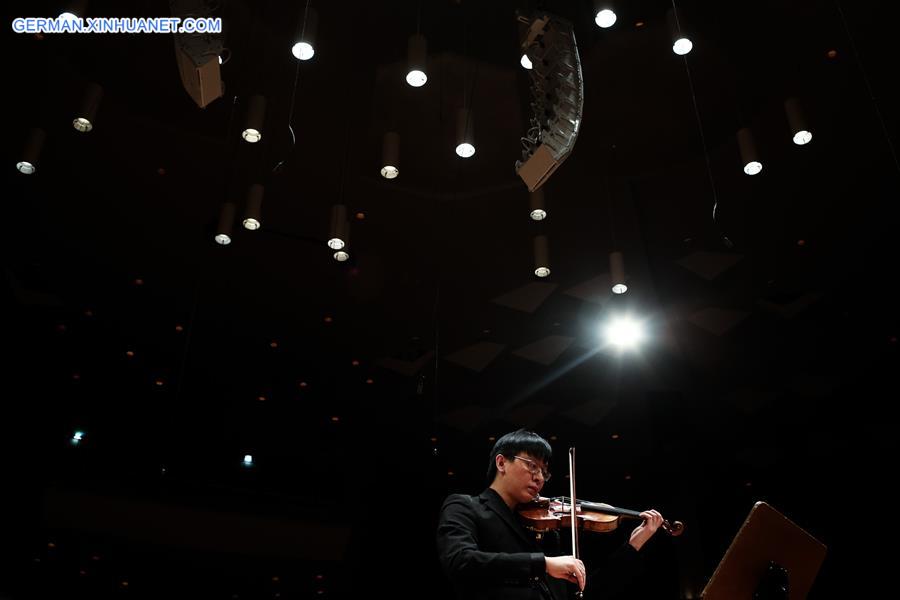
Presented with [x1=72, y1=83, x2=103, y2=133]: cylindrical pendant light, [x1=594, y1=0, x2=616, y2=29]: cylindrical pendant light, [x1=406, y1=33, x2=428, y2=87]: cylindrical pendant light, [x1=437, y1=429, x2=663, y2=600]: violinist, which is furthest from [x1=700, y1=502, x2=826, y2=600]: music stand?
[x1=72, y1=83, x2=103, y2=133]: cylindrical pendant light

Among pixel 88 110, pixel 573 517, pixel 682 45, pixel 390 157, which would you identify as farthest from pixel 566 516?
pixel 88 110

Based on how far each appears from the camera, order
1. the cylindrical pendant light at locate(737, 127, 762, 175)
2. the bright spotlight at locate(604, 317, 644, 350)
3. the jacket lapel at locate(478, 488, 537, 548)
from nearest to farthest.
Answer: the jacket lapel at locate(478, 488, 537, 548), the cylindrical pendant light at locate(737, 127, 762, 175), the bright spotlight at locate(604, 317, 644, 350)

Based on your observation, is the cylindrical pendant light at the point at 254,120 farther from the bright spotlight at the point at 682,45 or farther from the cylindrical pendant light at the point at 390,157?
the bright spotlight at the point at 682,45

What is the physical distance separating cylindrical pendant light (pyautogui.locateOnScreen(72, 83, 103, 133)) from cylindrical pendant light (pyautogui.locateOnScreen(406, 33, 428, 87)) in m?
2.07

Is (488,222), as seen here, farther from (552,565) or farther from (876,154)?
(552,565)

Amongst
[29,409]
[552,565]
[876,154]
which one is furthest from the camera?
[29,409]

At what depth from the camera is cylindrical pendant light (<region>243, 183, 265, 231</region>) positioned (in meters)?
5.10

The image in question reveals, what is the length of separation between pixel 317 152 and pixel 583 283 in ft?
8.88

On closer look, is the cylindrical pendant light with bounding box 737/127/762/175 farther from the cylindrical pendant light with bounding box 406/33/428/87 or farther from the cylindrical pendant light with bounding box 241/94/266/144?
the cylindrical pendant light with bounding box 241/94/266/144

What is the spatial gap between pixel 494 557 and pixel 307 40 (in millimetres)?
2625

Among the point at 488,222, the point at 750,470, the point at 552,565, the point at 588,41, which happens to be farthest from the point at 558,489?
the point at 552,565

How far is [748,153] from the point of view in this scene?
192 inches

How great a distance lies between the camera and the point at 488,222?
6324 millimetres

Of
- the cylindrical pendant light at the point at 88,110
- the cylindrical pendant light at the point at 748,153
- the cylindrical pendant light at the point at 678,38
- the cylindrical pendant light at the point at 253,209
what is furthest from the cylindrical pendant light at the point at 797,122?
the cylindrical pendant light at the point at 88,110
